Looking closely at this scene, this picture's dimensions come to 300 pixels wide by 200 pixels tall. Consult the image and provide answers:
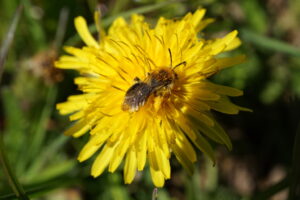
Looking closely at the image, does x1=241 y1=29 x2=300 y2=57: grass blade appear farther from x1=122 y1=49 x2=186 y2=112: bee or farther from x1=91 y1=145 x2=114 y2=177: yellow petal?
x1=91 y1=145 x2=114 y2=177: yellow petal

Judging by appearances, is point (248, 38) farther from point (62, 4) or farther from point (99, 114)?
point (62, 4)

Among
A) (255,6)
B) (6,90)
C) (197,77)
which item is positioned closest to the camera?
(197,77)

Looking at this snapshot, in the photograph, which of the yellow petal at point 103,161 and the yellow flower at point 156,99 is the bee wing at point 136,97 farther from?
the yellow petal at point 103,161

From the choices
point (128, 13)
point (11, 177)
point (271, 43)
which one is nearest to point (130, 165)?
point (11, 177)

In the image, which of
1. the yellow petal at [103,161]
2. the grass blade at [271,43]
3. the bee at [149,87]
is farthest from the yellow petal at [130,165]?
the grass blade at [271,43]

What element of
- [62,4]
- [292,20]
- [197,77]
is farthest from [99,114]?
[292,20]

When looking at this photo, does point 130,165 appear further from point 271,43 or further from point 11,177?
point 271,43
